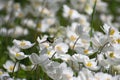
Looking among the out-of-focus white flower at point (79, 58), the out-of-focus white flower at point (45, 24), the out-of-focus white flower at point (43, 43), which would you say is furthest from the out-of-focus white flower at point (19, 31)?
the out-of-focus white flower at point (79, 58)

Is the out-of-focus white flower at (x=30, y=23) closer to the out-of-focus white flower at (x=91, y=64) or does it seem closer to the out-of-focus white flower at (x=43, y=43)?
the out-of-focus white flower at (x=43, y=43)

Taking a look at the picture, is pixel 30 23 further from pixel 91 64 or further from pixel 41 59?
pixel 41 59

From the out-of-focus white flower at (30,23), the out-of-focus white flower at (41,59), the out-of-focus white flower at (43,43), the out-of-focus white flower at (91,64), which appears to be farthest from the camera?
the out-of-focus white flower at (30,23)

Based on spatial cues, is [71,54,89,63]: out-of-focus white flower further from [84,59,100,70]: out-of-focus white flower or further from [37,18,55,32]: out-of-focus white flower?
[37,18,55,32]: out-of-focus white flower

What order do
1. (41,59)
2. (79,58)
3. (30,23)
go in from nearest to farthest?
(41,59), (79,58), (30,23)

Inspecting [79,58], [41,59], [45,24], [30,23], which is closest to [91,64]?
[79,58]

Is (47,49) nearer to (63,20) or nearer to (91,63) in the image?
(91,63)

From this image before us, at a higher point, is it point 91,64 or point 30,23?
point 91,64

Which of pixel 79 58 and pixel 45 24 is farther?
pixel 45 24

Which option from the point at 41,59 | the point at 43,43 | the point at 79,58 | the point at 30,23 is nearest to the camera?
the point at 41,59

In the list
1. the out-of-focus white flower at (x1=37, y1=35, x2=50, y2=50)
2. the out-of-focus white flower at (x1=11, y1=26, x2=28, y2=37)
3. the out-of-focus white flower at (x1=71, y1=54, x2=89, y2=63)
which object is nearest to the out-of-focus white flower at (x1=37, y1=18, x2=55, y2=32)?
the out-of-focus white flower at (x1=11, y1=26, x2=28, y2=37)

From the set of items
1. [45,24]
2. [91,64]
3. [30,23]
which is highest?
[91,64]
